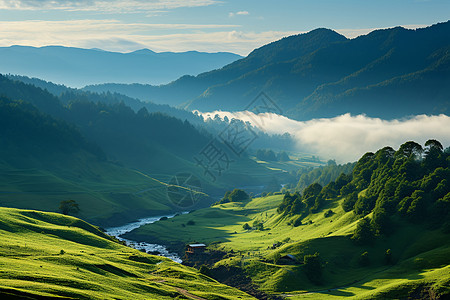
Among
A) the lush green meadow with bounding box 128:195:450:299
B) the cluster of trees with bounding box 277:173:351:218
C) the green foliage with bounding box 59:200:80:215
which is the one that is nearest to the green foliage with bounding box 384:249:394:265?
the lush green meadow with bounding box 128:195:450:299

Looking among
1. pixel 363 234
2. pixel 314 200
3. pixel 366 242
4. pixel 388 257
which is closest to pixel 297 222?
pixel 314 200

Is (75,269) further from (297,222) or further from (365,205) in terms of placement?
(297,222)

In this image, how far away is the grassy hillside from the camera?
2559 inches

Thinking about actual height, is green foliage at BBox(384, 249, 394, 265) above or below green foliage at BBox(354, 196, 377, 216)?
below

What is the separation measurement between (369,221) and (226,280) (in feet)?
139

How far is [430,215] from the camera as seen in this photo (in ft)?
415

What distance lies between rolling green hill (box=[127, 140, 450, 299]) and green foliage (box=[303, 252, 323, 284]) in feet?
0.80

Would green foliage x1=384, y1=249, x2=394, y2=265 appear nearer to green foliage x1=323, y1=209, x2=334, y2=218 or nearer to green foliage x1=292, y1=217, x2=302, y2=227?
green foliage x1=323, y1=209, x2=334, y2=218

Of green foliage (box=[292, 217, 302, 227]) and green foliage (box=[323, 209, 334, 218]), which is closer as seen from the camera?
green foliage (box=[323, 209, 334, 218])

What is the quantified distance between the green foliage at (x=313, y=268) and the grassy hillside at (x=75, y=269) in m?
20.6

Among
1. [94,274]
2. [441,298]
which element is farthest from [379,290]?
[94,274]

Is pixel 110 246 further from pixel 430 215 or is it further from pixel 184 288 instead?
pixel 430 215

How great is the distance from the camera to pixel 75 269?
3246 inches

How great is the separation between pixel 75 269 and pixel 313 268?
58.4m
